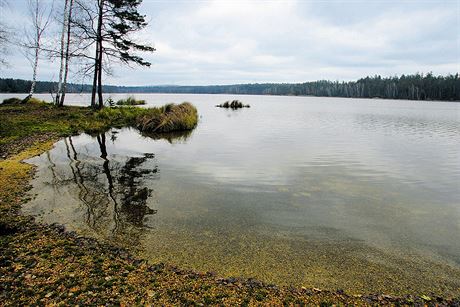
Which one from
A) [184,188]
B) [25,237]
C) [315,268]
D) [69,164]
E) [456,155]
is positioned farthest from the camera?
[456,155]

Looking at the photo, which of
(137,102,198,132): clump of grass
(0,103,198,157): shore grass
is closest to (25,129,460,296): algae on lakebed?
(0,103,198,157): shore grass

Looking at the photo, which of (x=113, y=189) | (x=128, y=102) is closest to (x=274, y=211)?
(x=113, y=189)

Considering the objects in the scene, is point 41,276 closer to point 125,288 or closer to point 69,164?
point 125,288

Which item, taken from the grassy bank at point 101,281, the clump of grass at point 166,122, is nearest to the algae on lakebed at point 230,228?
the grassy bank at point 101,281

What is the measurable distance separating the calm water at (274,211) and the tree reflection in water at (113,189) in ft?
0.10

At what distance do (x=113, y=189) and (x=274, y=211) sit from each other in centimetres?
438

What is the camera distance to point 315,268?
4.57m

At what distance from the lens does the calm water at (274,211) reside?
4.64 metres

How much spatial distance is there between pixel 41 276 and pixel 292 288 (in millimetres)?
3338

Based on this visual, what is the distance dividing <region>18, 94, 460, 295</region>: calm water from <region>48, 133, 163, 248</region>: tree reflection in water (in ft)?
0.10

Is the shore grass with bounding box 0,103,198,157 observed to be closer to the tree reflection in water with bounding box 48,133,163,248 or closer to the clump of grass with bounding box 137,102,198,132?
the clump of grass with bounding box 137,102,198,132

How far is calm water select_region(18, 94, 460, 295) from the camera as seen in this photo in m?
4.64

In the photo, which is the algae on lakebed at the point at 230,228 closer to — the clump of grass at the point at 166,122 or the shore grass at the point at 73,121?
the shore grass at the point at 73,121

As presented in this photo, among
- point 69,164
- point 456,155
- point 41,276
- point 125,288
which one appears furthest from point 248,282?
point 456,155
